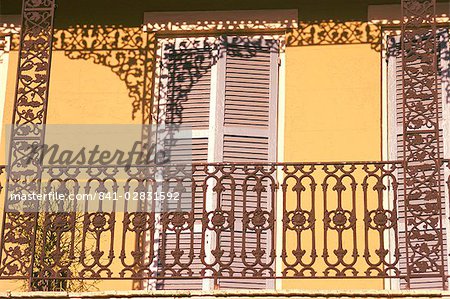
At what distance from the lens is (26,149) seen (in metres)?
9.84

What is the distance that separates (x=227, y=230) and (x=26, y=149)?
1.86 metres

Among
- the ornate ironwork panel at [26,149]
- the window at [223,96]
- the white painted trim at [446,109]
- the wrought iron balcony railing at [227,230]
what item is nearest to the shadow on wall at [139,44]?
the window at [223,96]

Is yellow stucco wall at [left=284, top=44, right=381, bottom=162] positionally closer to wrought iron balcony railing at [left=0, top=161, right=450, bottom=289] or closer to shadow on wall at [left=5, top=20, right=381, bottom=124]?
shadow on wall at [left=5, top=20, right=381, bottom=124]

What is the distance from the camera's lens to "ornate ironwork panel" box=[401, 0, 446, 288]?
918 centimetres

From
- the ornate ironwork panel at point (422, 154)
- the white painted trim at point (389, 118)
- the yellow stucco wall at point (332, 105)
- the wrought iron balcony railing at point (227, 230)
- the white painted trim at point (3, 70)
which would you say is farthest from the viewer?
the white painted trim at point (3, 70)

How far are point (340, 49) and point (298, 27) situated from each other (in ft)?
1.48

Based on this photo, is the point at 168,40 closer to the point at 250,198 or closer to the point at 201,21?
the point at 201,21

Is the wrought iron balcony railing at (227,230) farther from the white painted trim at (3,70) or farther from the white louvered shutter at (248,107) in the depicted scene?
the white painted trim at (3,70)

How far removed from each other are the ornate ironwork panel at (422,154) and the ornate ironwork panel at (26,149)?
2923mm

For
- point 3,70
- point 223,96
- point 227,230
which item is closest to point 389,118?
point 223,96

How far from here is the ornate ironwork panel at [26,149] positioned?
9556 mm

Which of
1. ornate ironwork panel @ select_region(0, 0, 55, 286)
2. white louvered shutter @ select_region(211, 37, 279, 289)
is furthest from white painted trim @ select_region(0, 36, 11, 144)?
white louvered shutter @ select_region(211, 37, 279, 289)

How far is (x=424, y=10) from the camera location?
9898 millimetres

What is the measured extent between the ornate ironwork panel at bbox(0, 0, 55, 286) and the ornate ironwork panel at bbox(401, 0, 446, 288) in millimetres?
2923
